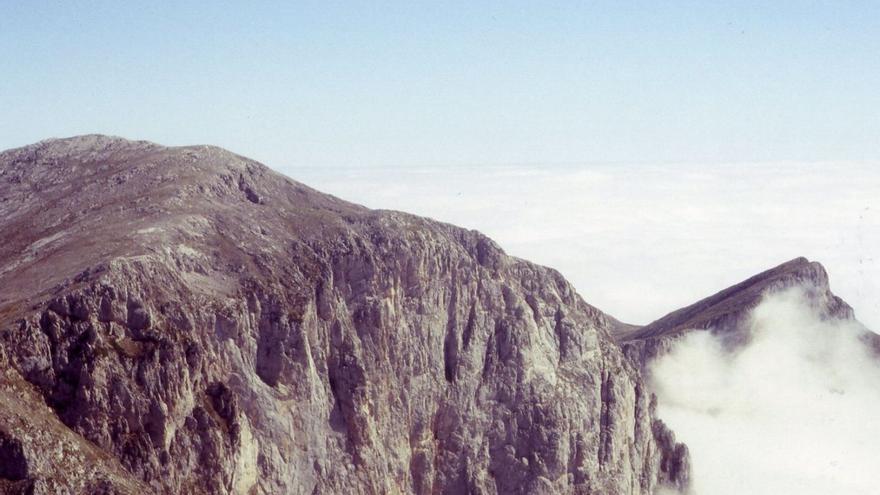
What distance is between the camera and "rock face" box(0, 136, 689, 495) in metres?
93.9

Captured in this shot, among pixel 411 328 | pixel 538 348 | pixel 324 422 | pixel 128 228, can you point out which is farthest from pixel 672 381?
pixel 128 228

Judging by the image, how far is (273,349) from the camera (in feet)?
357

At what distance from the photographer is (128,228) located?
363ft

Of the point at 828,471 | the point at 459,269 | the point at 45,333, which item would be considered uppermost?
the point at 459,269

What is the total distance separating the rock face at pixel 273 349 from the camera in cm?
9394

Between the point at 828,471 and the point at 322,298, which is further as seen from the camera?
the point at 828,471

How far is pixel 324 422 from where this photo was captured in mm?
112750

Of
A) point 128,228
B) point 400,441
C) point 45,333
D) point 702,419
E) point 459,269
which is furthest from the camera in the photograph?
point 702,419

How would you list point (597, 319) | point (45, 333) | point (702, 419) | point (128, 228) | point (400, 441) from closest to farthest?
point (45, 333)
point (128, 228)
point (400, 441)
point (597, 319)
point (702, 419)

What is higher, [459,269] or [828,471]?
[459,269]

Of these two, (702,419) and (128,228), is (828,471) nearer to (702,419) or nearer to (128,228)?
(702,419)

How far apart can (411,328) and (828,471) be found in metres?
87.5

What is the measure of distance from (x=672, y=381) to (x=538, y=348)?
5992 centimetres

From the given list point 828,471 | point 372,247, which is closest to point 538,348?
point 372,247
